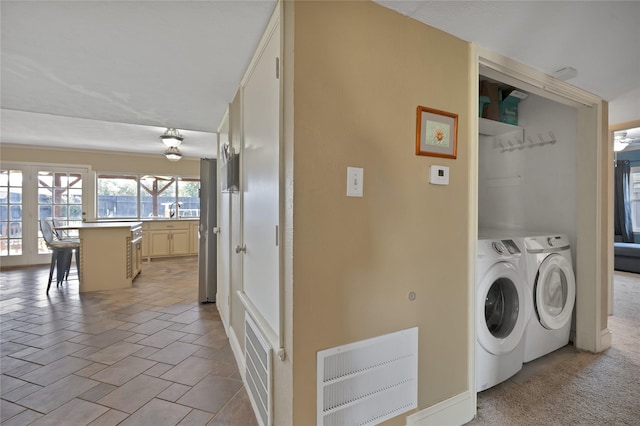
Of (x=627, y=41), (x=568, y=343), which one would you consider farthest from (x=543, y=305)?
(x=627, y=41)

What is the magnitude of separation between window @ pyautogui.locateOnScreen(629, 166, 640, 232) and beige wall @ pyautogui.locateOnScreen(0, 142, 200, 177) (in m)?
9.56

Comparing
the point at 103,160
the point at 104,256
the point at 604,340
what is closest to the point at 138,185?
the point at 103,160

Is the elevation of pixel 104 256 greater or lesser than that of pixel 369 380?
greater

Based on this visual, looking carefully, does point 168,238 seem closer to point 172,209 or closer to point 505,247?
point 172,209

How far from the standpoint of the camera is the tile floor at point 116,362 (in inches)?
65.8

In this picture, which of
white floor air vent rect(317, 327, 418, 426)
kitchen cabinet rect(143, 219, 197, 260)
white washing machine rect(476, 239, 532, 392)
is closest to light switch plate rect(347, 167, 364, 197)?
white floor air vent rect(317, 327, 418, 426)

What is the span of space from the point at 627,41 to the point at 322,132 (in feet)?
5.95

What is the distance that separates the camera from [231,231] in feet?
7.99

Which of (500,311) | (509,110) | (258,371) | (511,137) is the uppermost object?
(509,110)

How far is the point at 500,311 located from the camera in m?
1.99

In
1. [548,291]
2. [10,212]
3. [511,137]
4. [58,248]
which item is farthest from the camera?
[10,212]

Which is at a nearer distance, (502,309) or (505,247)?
(505,247)

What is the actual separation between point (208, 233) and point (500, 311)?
9.93ft

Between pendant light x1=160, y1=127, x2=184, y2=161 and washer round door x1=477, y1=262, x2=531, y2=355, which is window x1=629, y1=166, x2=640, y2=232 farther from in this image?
pendant light x1=160, y1=127, x2=184, y2=161
